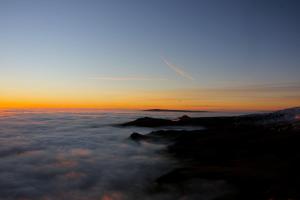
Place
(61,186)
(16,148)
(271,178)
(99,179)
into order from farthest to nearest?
1. (16,148)
2. (99,179)
3. (61,186)
4. (271,178)

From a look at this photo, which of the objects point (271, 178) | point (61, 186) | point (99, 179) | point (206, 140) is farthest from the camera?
point (206, 140)

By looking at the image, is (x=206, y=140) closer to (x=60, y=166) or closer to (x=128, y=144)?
(x=128, y=144)

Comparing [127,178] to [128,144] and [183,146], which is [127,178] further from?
[128,144]

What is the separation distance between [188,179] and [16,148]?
61.4 feet

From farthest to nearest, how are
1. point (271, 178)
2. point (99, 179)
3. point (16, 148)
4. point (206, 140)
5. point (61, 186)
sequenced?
point (16, 148) < point (206, 140) < point (99, 179) < point (61, 186) < point (271, 178)

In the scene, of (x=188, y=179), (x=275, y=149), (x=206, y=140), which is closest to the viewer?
(x=188, y=179)

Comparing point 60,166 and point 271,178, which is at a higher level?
point 271,178

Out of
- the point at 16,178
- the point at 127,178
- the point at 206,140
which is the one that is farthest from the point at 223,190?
the point at 16,178

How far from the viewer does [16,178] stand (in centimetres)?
1401

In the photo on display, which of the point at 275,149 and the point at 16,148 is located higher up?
the point at 275,149

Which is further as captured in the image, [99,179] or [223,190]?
[99,179]

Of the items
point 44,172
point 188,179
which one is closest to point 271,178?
point 188,179

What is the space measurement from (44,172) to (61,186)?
3.51 metres

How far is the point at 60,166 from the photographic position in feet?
55.1
